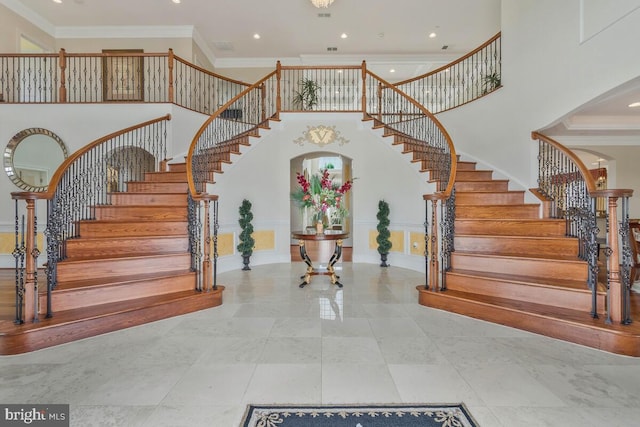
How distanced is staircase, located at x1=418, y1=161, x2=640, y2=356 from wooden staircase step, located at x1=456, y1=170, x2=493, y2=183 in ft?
2.03

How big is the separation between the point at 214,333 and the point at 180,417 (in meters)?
1.16

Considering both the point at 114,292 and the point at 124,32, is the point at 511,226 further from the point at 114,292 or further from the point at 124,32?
the point at 124,32

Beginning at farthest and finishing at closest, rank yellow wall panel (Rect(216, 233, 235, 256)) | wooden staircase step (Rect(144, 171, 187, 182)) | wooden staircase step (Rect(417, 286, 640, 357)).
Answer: wooden staircase step (Rect(144, 171, 187, 182))
yellow wall panel (Rect(216, 233, 235, 256))
wooden staircase step (Rect(417, 286, 640, 357))

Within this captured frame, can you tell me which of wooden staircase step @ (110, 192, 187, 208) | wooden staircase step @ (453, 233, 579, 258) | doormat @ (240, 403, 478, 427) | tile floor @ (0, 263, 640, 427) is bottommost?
doormat @ (240, 403, 478, 427)

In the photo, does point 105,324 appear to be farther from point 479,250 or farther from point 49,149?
point 49,149

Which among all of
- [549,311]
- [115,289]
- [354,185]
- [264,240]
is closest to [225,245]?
[264,240]

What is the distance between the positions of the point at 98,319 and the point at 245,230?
2.96 m

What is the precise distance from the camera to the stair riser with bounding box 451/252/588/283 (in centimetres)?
318

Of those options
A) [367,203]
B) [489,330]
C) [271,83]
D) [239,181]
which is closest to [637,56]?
[489,330]

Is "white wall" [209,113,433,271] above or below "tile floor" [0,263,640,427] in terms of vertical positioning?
above

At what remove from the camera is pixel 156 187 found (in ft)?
16.7

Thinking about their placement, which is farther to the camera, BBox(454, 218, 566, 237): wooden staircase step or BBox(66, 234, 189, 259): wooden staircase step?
BBox(454, 218, 566, 237): wooden staircase step

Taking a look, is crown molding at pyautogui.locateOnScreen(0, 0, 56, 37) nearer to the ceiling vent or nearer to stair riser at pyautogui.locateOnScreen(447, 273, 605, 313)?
the ceiling vent

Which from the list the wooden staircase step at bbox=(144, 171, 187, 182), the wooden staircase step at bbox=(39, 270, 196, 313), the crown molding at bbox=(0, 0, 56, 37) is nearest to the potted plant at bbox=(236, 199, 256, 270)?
the wooden staircase step at bbox=(144, 171, 187, 182)
